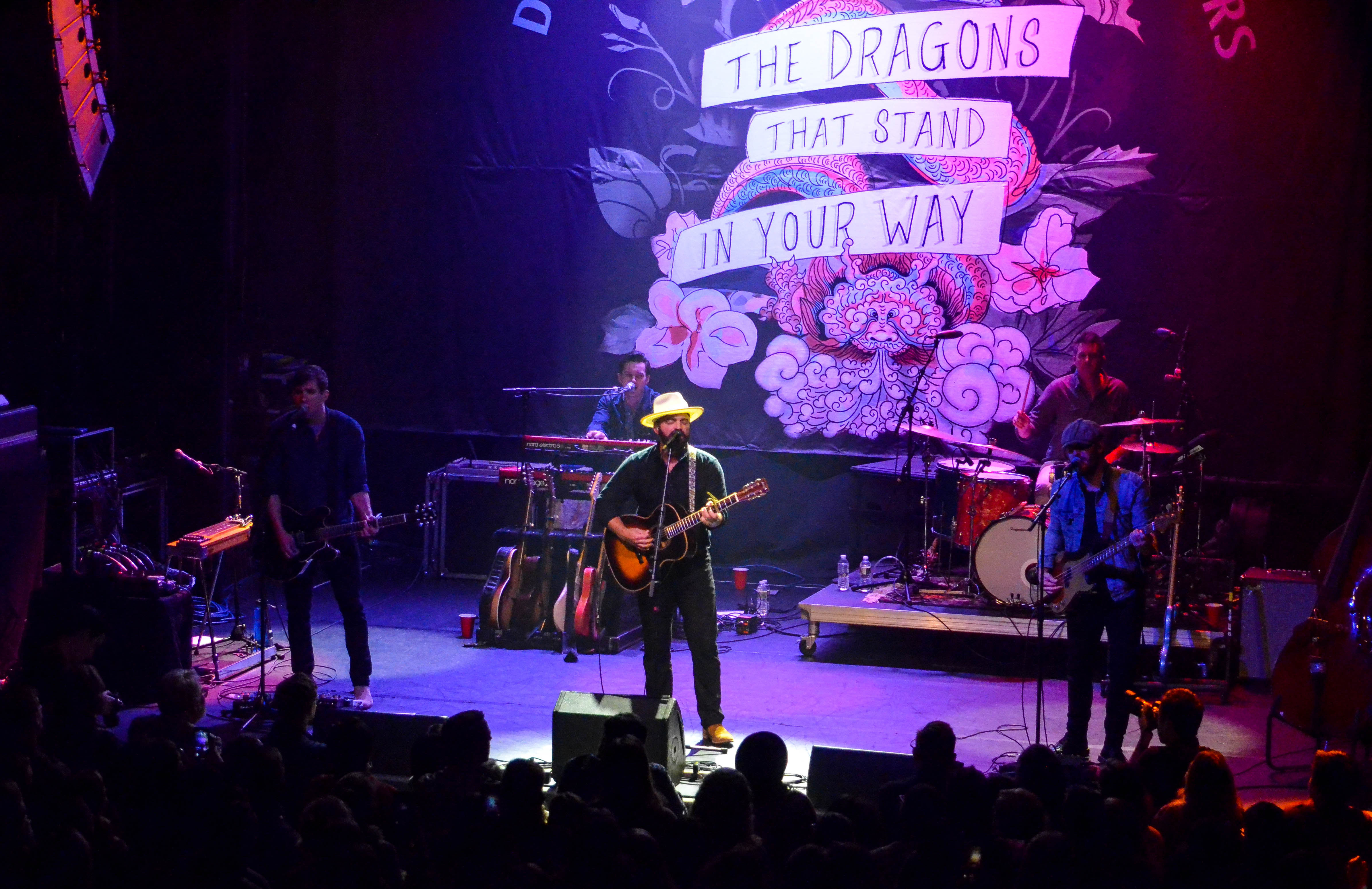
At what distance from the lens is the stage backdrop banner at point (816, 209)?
11477 mm

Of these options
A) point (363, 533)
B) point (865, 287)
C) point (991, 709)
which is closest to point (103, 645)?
point (363, 533)

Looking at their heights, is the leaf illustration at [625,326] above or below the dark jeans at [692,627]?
above

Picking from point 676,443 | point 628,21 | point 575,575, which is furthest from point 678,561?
point 628,21

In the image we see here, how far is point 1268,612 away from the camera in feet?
31.8

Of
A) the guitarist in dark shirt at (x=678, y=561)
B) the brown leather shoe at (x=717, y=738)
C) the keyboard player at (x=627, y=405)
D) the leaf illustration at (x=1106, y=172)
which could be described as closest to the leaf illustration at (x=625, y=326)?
the keyboard player at (x=627, y=405)

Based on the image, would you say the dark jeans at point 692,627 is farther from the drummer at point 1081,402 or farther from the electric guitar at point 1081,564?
the drummer at point 1081,402

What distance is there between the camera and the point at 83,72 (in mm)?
9344

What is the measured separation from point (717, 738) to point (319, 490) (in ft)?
9.65

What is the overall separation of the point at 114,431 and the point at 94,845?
770cm

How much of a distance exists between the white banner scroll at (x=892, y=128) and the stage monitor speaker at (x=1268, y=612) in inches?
177

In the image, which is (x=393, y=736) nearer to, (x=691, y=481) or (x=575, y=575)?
(x=691, y=481)

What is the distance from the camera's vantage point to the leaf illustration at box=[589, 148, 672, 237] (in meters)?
12.8

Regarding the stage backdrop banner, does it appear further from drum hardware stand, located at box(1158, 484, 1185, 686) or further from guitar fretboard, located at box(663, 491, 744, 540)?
guitar fretboard, located at box(663, 491, 744, 540)

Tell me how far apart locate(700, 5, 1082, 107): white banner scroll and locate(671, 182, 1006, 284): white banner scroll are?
1.05m
